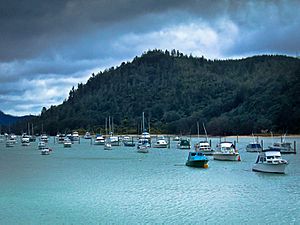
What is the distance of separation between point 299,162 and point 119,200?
49.7 metres

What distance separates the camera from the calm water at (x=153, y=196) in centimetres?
4084

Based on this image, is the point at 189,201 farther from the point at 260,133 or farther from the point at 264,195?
the point at 260,133

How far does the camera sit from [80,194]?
54594 mm

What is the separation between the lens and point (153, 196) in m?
52.0

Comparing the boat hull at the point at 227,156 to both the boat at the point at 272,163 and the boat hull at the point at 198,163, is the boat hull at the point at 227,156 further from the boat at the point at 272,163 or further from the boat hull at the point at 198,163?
the boat at the point at 272,163

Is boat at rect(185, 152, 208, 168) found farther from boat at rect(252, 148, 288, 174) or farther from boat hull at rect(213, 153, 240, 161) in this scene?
boat at rect(252, 148, 288, 174)

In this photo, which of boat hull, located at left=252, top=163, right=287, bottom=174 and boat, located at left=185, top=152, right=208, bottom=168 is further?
boat, located at left=185, top=152, right=208, bottom=168

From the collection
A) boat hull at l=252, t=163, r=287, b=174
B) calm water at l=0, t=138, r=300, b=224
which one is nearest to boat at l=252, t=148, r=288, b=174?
boat hull at l=252, t=163, r=287, b=174

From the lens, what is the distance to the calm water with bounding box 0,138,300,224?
40.8 meters

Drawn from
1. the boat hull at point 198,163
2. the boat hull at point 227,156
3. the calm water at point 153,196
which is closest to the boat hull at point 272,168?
the calm water at point 153,196

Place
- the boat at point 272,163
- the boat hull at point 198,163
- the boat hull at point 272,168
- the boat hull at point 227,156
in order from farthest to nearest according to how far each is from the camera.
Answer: the boat hull at point 227,156
the boat hull at point 198,163
the boat hull at point 272,168
the boat at point 272,163

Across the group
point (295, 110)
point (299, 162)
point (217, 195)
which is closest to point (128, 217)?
point (217, 195)

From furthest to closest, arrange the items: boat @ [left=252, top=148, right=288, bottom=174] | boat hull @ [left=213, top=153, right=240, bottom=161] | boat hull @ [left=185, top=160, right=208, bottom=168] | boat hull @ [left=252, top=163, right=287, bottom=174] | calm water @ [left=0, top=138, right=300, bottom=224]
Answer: boat hull @ [left=213, top=153, right=240, bottom=161] < boat hull @ [left=185, top=160, right=208, bottom=168] < boat hull @ [left=252, top=163, right=287, bottom=174] < boat @ [left=252, top=148, right=288, bottom=174] < calm water @ [left=0, top=138, right=300, bottom=224]

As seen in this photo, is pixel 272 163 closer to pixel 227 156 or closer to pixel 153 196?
pixel 153 196
